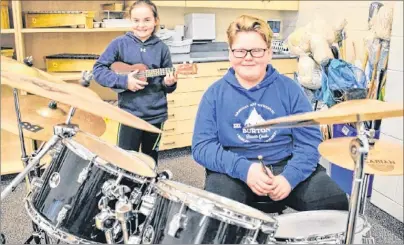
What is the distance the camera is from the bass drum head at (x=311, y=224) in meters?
1.10

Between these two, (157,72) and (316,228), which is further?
(157,72)

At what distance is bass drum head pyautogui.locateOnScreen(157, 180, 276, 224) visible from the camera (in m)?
0.99

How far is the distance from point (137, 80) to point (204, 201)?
1.17 metres

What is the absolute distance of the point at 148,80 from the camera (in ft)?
7.02

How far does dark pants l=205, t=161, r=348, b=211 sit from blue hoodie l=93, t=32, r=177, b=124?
2.63 feet

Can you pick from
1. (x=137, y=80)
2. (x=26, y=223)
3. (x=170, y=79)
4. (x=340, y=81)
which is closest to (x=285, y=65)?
(x=340, y=81)

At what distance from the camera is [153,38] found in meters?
2.17

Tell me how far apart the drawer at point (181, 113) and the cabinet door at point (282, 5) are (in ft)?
3.80

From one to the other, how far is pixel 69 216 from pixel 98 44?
205 centimetres

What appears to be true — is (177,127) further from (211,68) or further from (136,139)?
(136,139)

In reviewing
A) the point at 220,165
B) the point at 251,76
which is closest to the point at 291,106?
the point at 251,76

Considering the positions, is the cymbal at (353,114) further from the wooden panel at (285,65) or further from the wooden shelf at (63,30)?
the wooden panel at (285,65)

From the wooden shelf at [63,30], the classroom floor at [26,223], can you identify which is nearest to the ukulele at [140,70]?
the classroom floor at [26,223]

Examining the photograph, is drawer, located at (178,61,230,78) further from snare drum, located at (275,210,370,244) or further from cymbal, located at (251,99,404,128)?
cymbal, located at (251,99,404,128)
